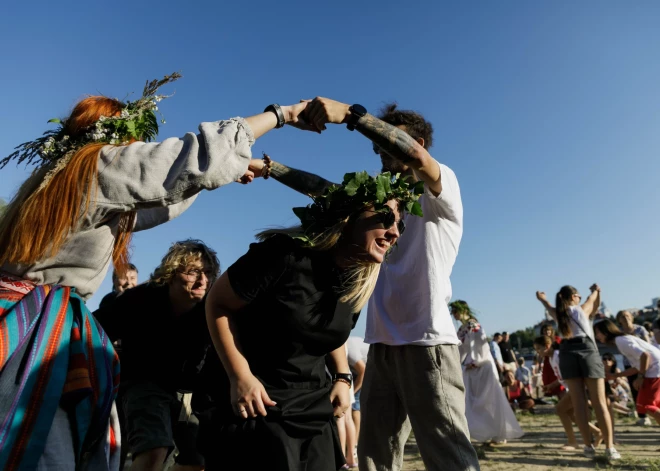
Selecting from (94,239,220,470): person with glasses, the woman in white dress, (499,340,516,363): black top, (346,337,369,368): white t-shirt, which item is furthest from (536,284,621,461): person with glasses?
(499,340,516,363): black top

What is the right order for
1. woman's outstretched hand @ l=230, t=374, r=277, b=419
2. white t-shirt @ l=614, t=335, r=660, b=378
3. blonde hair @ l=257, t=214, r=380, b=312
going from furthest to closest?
white t-shirt @ l=614, t=335, r=660, b=378
blonde hair @ l=257, t=214, r=380, b=312
woman's outstretched hand @ l=230, t=374, r=277, b=419

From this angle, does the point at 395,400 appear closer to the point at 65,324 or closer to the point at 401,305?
the point at 401,305

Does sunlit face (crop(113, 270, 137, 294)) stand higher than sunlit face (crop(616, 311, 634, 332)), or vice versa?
sunlit face (crop(113, 270, 137, 294))

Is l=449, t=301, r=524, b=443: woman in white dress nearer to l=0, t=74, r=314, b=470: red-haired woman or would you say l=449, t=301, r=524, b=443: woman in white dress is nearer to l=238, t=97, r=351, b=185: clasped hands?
→ l=238, t=97, r=351, b=185: clasped hands

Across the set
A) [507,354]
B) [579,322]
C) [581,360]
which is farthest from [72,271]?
[507,354]

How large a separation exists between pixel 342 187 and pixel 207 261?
1.93m

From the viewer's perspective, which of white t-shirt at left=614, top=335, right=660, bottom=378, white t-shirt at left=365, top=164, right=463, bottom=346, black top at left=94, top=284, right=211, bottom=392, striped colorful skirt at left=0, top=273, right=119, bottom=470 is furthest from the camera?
white t-shirt at left=614, top=335, right=660, bottom=378

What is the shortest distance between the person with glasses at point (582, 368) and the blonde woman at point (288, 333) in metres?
5.09

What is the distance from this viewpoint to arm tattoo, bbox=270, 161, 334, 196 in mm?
2926


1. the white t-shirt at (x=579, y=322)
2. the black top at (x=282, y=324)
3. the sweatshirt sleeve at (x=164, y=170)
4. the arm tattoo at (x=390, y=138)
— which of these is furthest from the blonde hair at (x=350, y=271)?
the white t-shirt at (x=579, y=322)

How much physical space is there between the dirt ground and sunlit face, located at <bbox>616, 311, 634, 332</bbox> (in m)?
1.65

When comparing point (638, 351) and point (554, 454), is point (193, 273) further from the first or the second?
point (638, 351)

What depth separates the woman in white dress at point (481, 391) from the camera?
7.14 meters

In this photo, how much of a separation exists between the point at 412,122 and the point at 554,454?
5452 millimetres
